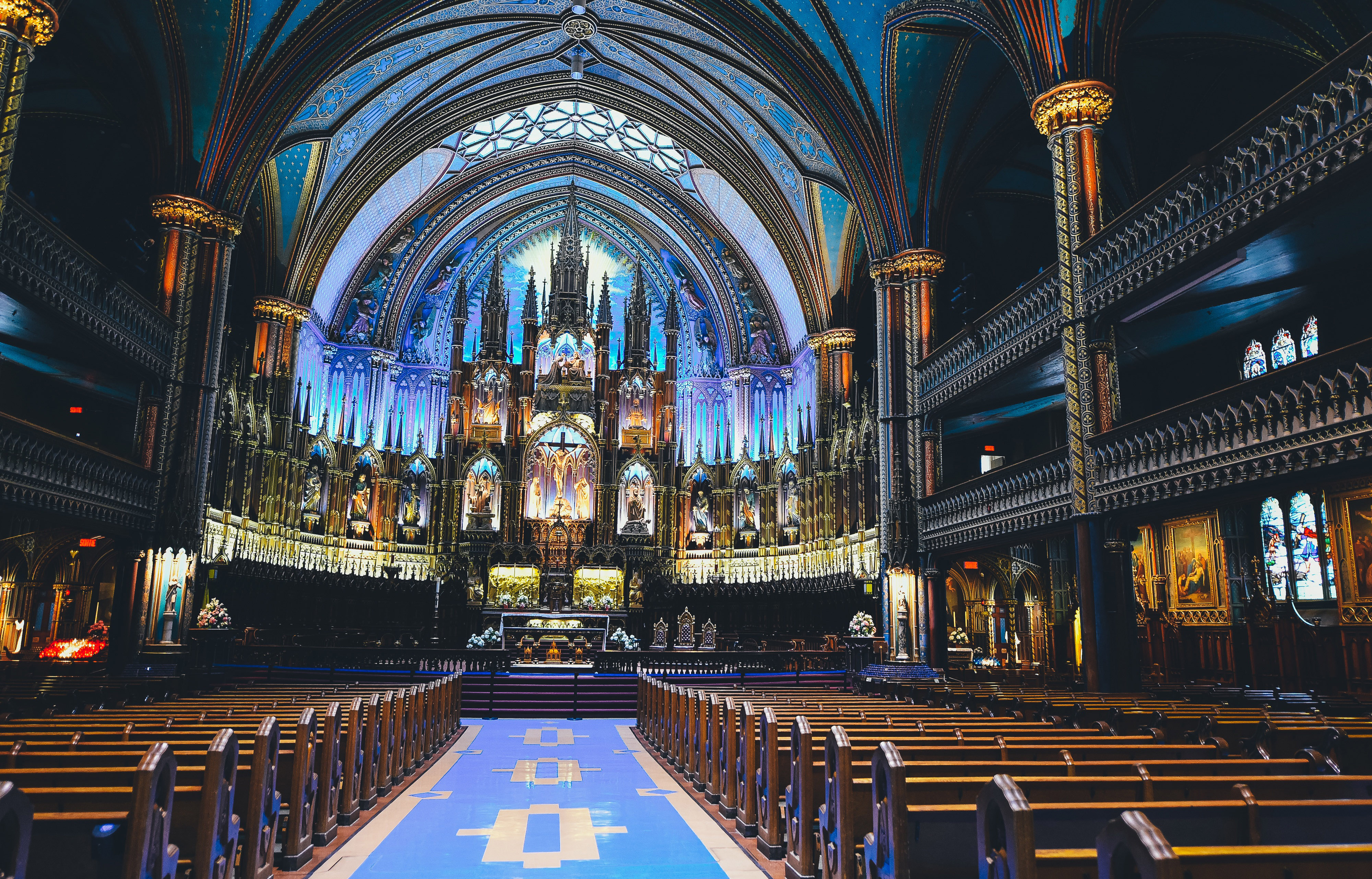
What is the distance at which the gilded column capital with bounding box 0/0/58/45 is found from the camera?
13.0 m

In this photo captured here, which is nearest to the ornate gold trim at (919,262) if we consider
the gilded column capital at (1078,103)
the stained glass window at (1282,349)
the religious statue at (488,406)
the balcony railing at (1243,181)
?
the gilded column capital at (1078,103)

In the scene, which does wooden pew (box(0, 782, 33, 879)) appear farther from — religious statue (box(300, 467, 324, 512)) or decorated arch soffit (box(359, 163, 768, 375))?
decorated arch soffit (box(359, 163, 768, 375))

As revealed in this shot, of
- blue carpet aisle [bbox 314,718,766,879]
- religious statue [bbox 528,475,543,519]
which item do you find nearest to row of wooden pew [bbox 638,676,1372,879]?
blue carpet aisle [bbox 314,718,766,879]

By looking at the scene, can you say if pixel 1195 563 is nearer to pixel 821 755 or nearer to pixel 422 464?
pixel 821 755

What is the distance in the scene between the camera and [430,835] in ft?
24.2

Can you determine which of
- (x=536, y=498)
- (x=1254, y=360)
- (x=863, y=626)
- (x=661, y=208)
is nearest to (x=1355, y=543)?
(x=1254, y=360)

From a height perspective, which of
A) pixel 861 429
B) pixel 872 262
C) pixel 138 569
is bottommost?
pixel 138 569

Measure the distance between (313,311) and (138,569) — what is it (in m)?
13.8

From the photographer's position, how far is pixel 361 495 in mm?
30156

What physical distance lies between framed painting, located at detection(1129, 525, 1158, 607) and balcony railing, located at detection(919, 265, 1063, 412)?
6.41 meters

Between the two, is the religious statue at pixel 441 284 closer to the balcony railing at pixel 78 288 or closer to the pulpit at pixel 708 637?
the balcony railing at pixel 78 288

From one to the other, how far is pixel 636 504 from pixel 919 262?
1410 cm

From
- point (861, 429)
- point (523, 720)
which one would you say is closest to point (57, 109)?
point (523, 720)

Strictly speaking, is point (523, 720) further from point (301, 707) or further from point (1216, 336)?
point (1216, 336)
